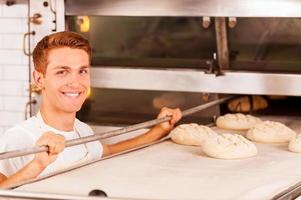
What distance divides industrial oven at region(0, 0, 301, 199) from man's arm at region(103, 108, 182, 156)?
0.08 m

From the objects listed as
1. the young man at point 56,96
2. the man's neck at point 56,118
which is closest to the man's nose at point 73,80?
the young man at point 56,96

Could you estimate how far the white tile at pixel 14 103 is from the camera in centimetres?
359

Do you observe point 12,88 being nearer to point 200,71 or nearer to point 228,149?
point 200,71

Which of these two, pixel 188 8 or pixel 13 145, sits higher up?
pixel 188 8

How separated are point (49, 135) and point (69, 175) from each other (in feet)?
0.46

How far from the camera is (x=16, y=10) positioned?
355cm

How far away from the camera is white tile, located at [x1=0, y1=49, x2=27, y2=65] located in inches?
140

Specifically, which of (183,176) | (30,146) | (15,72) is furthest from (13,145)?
(15,72)

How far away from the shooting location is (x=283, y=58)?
11.2 ft

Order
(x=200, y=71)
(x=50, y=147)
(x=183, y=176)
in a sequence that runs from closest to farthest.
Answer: (x=50, y=147) → (x=183, y=176) → (x=200, y=71)

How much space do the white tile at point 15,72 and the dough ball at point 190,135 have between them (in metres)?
1.08

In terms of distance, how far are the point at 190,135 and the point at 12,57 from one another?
4.20 feet

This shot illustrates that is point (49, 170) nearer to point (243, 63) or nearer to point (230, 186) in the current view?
point (230, 186)

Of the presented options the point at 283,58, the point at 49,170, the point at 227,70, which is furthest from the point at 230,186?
the point at 283,58
